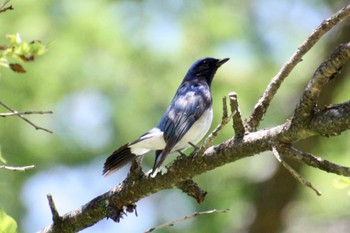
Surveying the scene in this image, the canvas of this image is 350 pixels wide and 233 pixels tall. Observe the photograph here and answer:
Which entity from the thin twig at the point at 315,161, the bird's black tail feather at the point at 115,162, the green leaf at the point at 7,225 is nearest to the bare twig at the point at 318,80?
the thin twig at the point at 315,161

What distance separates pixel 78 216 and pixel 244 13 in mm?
5117

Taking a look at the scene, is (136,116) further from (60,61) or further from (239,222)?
(239,222)

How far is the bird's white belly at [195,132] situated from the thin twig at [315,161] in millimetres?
1844

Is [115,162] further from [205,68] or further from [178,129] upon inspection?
[205,68]

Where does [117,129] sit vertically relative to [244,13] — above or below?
below

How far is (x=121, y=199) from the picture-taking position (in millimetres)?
3453

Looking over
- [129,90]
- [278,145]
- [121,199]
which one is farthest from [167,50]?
[278,145]

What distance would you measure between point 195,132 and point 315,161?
210cm

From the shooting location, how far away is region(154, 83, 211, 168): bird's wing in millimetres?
4703

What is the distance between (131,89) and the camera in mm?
6980

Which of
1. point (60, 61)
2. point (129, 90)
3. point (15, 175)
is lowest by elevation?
point (15, 175)

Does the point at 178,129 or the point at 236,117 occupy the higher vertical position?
the point at 236,117

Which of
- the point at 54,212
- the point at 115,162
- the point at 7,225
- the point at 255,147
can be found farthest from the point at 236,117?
the point at 115,162

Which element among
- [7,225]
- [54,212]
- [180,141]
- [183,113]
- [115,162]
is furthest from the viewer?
[183,113]
